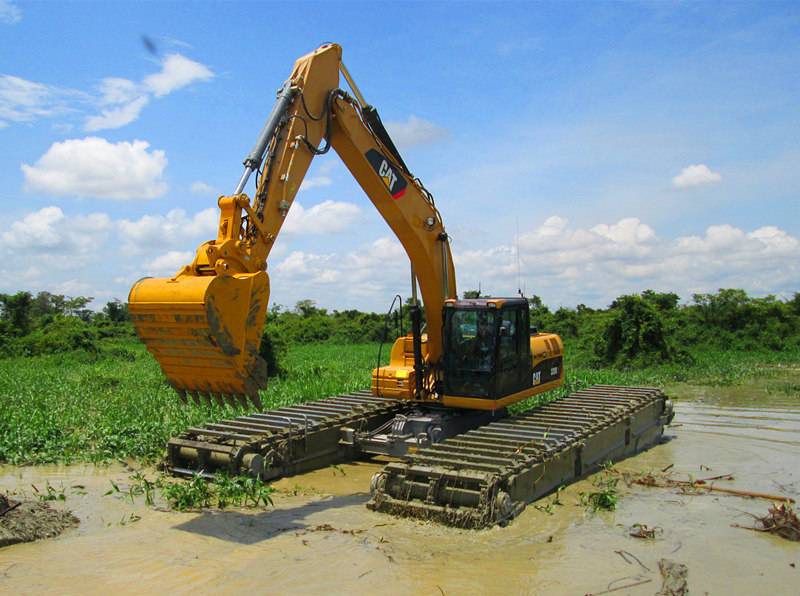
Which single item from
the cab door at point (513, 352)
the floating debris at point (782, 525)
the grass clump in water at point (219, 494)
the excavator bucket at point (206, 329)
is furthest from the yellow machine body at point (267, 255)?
the floating debris at point (782, 525)

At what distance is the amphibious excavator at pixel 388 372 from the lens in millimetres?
7230

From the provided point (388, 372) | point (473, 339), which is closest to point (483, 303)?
point (473, 339)

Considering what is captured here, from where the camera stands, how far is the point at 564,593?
5.92 metres

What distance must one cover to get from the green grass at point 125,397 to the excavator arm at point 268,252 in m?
0.76

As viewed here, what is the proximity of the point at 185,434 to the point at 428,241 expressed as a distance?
14.5 feet

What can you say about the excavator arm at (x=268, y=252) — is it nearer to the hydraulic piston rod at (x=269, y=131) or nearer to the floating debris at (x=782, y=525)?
the hydraulic piston rod at (x=269, y=131)

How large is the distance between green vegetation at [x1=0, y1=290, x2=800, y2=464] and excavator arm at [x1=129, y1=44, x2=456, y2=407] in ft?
10.4

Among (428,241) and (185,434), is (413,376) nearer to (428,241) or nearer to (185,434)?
(428,241)

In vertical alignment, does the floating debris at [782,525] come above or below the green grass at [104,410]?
below

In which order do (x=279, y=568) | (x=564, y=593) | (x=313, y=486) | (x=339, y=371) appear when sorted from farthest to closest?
(x=339, y=371) < (x=313, y=486) < (x=279, y=568) < (x=564, y=593)

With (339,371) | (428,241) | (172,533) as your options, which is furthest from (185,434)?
(339,371)

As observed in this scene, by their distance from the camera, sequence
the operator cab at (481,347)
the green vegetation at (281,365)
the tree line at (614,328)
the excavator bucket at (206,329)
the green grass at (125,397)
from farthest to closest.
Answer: the tree line at (614,328) < the green vegetation at (281,365) < the green grass at (125,397) < the operator cab at (481,347) < the excavator bucket at (206,329)

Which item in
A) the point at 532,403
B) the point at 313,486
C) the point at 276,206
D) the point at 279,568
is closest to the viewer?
the point at 279,568

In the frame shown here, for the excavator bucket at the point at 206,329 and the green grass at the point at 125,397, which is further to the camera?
the green grass at the point at 125,397
